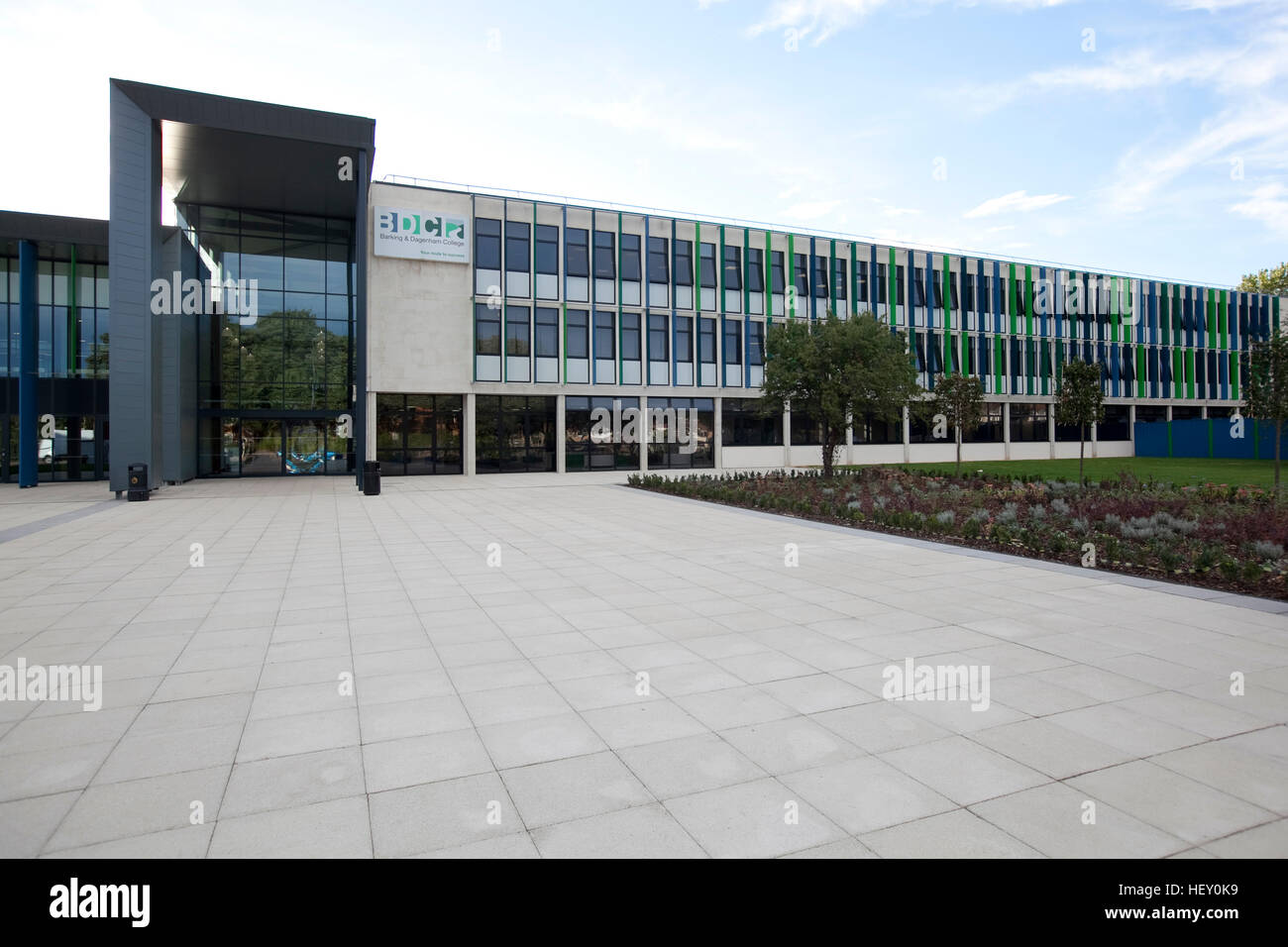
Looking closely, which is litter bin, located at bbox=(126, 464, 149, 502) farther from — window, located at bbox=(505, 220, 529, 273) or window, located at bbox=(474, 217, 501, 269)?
window, located at bbox=(505, 220, 529, 273)

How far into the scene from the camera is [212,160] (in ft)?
93.1

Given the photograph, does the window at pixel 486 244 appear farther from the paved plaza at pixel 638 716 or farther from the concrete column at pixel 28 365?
the paved plaza at pixel 638 716

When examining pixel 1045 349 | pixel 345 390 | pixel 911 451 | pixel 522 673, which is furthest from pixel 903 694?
pixel 1045 349

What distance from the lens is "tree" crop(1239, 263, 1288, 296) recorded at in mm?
64250

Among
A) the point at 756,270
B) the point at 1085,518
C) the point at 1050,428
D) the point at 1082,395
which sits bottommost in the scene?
the point at 1085,518

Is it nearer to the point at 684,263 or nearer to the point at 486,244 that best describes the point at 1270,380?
the point at 684,263

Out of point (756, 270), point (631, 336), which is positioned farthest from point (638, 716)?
point (756, 270)

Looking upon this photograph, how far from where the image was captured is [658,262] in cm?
3909

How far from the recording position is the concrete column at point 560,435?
36562 millimetres

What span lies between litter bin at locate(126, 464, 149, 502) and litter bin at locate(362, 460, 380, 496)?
6.06m

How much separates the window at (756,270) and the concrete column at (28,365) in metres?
31.2

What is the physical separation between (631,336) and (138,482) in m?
22.7
